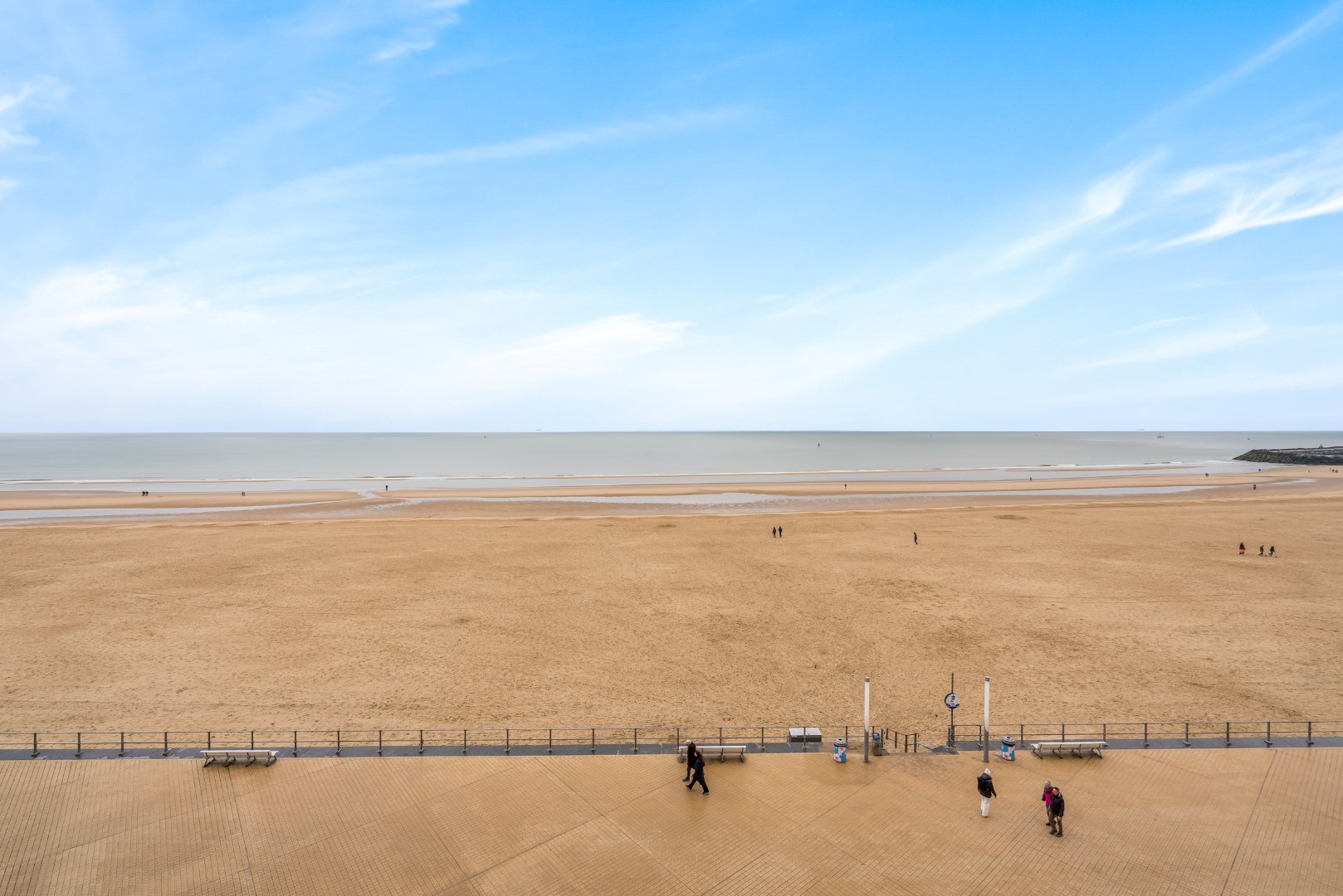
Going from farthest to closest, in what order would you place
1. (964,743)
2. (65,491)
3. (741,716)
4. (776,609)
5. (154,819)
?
(65,491) < (776,609) < (741,716) < (964,743) < (154,819)

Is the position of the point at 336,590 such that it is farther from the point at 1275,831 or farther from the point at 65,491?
the point at 65,491

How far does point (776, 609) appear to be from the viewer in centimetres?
2778

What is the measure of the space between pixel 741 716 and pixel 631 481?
77915 millimetres

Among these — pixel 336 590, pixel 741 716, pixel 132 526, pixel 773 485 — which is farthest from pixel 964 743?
pixel 773 485

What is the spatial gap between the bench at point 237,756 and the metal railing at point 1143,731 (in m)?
16.9

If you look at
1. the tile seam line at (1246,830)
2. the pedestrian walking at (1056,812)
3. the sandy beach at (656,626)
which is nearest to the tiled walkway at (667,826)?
the tile seam line at (1246,830)

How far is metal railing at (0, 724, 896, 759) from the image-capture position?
14.9 metres

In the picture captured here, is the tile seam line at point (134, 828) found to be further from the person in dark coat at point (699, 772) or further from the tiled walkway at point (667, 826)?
the person in dark coat at point (699, 772)

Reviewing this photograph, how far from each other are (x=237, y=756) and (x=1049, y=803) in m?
17.6

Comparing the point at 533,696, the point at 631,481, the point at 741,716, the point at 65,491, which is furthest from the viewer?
the point at 631,481

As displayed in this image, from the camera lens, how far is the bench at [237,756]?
46.2 ft

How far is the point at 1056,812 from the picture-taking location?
1140 centimetres

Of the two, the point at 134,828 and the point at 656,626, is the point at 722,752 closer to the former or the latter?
the point at 656,626

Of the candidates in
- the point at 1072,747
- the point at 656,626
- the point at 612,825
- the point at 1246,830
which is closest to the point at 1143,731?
the point at 1072,747
